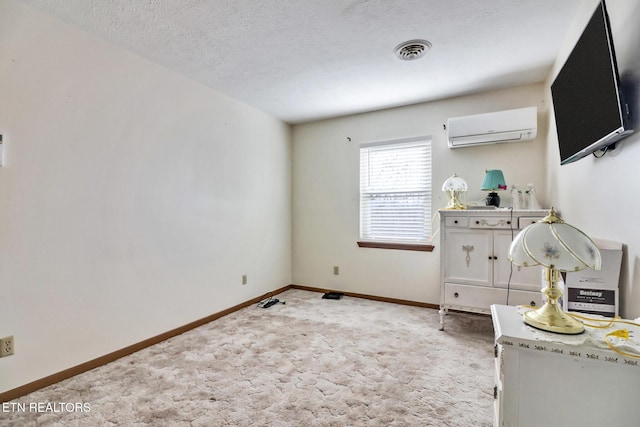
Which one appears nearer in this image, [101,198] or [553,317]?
[553,317]

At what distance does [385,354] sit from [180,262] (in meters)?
2.00

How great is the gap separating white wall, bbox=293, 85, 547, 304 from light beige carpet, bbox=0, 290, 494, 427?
0.86 metres

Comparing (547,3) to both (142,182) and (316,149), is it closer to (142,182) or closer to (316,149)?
(316,149)

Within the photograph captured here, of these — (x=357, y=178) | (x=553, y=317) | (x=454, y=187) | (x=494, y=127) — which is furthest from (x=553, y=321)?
(x=357, y=178)

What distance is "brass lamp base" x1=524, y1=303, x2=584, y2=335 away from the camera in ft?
3.27

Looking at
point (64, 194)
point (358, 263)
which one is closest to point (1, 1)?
point (64, 194)

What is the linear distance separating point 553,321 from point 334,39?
7.10 ft

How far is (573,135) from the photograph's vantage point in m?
1.71

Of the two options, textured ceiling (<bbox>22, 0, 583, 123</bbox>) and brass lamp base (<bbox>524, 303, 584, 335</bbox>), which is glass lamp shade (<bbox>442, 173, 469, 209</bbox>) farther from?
brass lamp base (<bbox>524, 303, 584, 335</bbox>)

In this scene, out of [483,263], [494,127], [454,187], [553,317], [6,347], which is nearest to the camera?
[553,317]

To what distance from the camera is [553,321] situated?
1033 millimetres

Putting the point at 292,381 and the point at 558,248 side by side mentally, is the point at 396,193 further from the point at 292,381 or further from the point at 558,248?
the point at 558,248

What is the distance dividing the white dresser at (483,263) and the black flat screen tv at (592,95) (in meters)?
0.90

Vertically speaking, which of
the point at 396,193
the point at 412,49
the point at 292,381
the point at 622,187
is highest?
the point at 412,49
